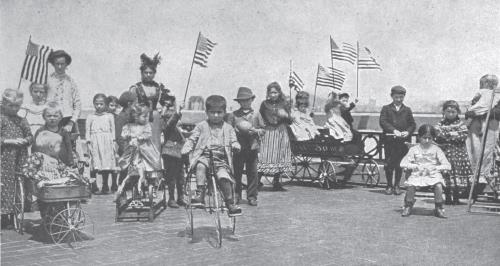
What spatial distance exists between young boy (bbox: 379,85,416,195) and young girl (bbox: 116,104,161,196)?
4.53 m

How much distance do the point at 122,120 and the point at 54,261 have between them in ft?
16.2

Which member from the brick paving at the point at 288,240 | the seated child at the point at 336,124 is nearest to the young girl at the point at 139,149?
the brick paving at the point at 288,240

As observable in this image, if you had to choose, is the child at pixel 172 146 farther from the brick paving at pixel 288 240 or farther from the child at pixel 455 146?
the child at pixel 455 146

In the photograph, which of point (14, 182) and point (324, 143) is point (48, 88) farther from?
point (324, 143)

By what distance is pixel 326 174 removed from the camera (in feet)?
37.3

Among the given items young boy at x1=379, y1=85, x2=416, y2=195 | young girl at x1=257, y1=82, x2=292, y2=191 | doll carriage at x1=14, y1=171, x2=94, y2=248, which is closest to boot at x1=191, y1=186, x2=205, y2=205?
doll carriage at x1=14, y1=171, x2=94, y2=248

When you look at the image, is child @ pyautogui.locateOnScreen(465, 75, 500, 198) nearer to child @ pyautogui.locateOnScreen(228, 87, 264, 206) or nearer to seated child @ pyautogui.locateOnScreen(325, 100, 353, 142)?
seated child @ pyautogui.locateOnScreen(325, 100, 353, 142)

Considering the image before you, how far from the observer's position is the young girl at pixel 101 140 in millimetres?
10367

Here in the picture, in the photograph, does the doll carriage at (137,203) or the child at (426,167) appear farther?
the child at (426,167)

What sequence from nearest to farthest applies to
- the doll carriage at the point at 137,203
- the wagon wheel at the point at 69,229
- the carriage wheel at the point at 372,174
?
the wagon wheel at the point at 69,229 → the doll carriage at the point at 137,203 → the carriage wheel at the point at 372,174

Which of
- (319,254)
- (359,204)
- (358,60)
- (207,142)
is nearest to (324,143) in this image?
(359,204)

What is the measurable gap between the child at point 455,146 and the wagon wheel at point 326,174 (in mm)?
2696

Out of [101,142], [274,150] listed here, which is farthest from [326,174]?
[101,142]

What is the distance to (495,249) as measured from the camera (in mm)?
6176
